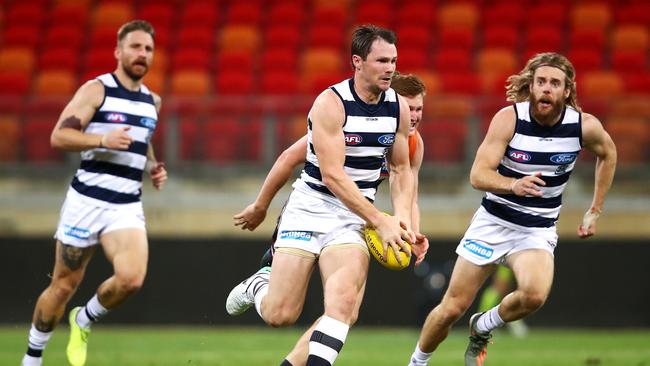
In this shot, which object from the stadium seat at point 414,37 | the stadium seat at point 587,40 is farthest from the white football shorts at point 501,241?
the stadium seat at point 587,40

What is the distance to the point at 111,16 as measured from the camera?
63.1 ft

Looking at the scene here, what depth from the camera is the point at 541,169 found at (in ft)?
26.1

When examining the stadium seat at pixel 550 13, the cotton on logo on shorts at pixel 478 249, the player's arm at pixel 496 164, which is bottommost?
the cotton on logo on shorts at pixel 478 249

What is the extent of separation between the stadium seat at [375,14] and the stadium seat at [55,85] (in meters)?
5.08

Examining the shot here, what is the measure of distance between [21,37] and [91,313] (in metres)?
11.4

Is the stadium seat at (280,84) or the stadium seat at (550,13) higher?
the stadium seat at (550,13)

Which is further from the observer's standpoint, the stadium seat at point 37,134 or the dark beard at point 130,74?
the stadium seat at point 37,134

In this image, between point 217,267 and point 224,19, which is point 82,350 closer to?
point 217,267

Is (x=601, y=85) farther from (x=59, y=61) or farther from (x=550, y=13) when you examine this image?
(x=59, y=61)

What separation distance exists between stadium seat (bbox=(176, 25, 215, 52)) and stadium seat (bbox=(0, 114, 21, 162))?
5.45m

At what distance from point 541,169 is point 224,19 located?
12.7 metres

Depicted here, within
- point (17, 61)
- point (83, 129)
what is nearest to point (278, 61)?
point (17, 61)

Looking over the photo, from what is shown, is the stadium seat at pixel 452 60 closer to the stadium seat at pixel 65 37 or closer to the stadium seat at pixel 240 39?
the stadium seat at pixel 240 39

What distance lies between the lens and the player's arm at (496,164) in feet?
25.1
